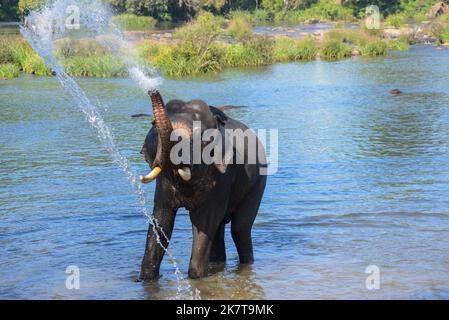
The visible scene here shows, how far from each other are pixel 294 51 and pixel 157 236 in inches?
1171

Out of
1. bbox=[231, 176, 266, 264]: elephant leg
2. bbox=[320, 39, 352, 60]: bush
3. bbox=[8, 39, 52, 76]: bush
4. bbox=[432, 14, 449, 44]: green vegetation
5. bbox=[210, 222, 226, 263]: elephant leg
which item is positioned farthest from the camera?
bbox=[432, 14, 449, 44]: green vegetation

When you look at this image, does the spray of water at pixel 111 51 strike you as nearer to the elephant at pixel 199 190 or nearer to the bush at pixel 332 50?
the elephant at pixel 199 190

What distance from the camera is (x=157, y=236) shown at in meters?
8.12

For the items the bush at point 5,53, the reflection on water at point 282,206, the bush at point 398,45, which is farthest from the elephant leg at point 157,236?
the bush at point 398,45

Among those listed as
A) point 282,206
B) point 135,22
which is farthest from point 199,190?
point 135,22

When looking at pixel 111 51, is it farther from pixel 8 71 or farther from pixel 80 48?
pixel 8 71

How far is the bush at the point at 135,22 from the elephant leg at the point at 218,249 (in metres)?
49.9

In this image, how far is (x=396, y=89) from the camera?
83.8 feet

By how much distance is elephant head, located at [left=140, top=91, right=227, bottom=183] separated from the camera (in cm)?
687

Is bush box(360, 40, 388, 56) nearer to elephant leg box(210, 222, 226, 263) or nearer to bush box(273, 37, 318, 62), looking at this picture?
bush box(273, 37, 318, 62)

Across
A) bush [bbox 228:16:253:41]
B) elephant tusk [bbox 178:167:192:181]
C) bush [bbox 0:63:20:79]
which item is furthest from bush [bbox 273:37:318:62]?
elephant tusk [bbox 178:167:192:181]

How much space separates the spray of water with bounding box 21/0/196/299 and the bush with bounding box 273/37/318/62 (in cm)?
628

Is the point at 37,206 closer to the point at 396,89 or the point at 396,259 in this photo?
the point at 396,259

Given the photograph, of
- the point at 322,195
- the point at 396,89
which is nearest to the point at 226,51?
the point at 396,89
